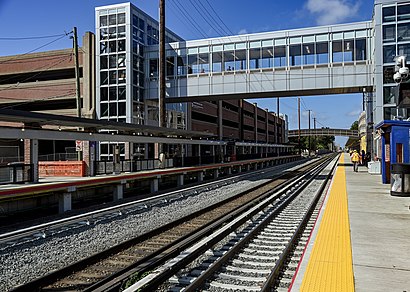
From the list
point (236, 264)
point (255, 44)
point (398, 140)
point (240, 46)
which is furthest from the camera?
point (240, 46)

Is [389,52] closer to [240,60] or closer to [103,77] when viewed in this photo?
[240,60]

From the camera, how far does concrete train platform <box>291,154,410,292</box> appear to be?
5.09 metres

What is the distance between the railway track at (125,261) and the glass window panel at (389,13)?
25208 millimetres

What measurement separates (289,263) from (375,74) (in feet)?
85.5

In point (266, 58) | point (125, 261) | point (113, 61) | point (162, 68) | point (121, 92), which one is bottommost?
point (125, 261)

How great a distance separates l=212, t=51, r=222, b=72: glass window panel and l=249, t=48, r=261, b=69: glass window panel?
2735mm

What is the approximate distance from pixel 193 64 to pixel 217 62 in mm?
2360

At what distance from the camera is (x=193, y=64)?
34.8 metres

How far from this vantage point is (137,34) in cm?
3488

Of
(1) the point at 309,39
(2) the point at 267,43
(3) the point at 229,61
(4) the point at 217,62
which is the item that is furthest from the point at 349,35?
(4) the point at 217,62

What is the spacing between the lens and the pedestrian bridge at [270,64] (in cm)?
3047

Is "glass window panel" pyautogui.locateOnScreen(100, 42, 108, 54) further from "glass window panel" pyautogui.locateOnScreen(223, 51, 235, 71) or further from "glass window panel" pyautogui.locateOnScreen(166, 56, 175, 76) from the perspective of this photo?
"glass window panel" pyautogui.locateOnScreen(223, 51, 235, 71)

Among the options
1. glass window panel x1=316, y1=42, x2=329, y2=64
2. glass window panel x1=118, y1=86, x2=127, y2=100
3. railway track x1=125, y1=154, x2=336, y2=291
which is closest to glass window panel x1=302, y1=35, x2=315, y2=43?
glass window panel x1=316, y1=42, x2=329, y2=64

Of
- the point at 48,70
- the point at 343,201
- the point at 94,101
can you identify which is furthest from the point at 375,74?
the point at 48,70
